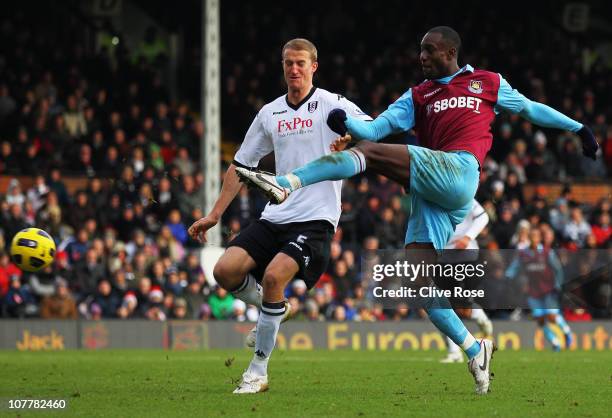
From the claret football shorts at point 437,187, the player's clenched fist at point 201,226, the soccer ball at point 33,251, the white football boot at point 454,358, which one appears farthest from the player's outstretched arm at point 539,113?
the white football boot at point 454,358

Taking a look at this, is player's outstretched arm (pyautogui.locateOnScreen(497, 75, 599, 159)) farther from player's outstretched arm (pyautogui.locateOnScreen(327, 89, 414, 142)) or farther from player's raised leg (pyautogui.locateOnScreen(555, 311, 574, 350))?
player's raised leg (pyautogui.locateOnScreen(555, 311, 574, 350))

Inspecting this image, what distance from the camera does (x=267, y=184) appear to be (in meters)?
8.62

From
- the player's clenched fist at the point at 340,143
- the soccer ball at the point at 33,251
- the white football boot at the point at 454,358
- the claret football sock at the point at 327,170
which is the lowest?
the white football boot at the point at 454,358

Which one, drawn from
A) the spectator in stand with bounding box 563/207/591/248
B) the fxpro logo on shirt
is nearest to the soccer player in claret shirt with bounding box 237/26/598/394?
the fxpro logo on shirt

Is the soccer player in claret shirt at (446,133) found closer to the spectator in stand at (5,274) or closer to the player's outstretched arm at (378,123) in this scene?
the player's outstretched arm at (378,123)

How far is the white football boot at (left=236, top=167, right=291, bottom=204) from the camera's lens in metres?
8.62

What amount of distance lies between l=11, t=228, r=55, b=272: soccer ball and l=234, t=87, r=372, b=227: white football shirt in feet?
9.90

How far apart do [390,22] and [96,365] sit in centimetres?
1885

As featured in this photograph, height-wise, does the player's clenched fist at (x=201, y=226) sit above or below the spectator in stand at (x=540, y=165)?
below

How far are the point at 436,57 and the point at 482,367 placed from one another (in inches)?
92.3

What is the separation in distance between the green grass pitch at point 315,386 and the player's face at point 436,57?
244cm

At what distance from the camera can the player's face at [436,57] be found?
384 inches

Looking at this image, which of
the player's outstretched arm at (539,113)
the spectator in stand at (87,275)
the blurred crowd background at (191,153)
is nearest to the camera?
the player's outstretched arm at (539,113)

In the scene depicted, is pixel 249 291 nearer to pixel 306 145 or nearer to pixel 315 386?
pixel 315 386
